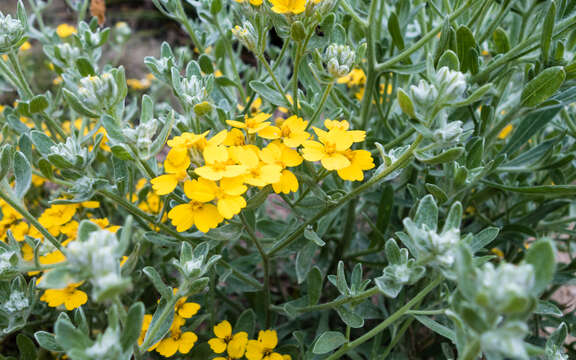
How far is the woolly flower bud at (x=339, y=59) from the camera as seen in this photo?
4.76 feet

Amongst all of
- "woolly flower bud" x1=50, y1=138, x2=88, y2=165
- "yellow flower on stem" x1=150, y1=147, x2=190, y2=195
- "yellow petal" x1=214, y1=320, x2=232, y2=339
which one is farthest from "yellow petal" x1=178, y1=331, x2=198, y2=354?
"woolly flower bud" x1=50, y1=138, x2=88, y2=165

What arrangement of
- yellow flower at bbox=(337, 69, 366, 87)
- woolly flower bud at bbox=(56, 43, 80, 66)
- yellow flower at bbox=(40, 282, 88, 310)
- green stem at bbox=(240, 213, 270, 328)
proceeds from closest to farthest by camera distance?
1. yellow flower at bbox=(40, 282, 88, 310)
2. green stem at bbox=(240, 213, 270, 328)
3. woolly flower bud at bbox=(56, 43, 80, 66)
4. yellow flower at bbox=(337, 69, 366, 87)

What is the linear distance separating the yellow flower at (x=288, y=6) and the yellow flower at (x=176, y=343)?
3.68 feet

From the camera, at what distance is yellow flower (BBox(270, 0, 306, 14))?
4.54ft

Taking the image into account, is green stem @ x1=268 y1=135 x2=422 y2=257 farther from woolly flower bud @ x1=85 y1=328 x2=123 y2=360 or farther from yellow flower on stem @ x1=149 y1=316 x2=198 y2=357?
woolly flower bud @ x1=85 y1=328 x2=123 y2=360

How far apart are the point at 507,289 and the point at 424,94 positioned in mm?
599

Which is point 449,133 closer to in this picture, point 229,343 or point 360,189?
point 360,189

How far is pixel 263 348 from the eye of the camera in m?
1.72

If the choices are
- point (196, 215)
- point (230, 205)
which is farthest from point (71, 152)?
point (230, 205)

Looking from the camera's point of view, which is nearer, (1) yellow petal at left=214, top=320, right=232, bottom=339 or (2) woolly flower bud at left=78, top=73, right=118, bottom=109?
(2) woolly flower bud at left=78, top=73, right=118, bottom=109

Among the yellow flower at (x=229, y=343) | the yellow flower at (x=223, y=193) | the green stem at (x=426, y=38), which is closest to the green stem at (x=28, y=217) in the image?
the yellow flower at (x=223, y=193)

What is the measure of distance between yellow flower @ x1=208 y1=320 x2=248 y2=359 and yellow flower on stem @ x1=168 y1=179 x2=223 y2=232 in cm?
56

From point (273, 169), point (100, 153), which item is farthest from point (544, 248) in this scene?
point (100, 153)

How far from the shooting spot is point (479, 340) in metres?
0.99
